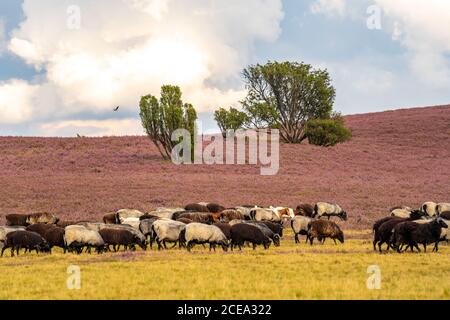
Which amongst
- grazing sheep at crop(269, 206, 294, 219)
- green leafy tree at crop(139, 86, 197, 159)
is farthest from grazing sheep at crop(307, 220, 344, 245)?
green leafy tree at crop(139, 86, 197, 159)

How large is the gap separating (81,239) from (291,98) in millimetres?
60869

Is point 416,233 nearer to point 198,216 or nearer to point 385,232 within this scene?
point 385,232

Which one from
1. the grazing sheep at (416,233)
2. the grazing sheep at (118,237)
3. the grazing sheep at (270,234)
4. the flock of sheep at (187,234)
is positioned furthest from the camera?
the grazing sheep at (270,234)

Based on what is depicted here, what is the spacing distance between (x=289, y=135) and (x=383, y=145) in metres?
11.5

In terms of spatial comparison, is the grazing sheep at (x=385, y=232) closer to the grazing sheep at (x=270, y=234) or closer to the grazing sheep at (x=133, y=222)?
the grazing sheep at (x=270, y=234)

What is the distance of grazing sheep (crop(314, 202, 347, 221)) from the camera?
37875 mm

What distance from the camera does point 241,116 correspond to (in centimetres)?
8044

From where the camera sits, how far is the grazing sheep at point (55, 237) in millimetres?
25078

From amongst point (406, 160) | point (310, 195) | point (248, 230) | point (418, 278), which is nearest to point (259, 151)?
point (406, 160)

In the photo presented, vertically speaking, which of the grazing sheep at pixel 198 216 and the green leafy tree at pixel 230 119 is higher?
the green leafy tree at pixel 230 119

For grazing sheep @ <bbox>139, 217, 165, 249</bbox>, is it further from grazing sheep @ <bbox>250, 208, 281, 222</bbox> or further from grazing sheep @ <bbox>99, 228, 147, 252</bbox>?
grazing sheep @ <bbox>250, 208, 281, 222</bbox>

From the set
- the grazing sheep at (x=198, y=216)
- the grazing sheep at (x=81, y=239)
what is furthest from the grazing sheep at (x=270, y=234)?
the grazing sheep at (x=81, y=239)

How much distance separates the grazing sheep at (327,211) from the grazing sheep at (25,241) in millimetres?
17641

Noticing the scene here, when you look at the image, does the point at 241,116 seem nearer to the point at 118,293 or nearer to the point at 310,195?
the point at 310,195
